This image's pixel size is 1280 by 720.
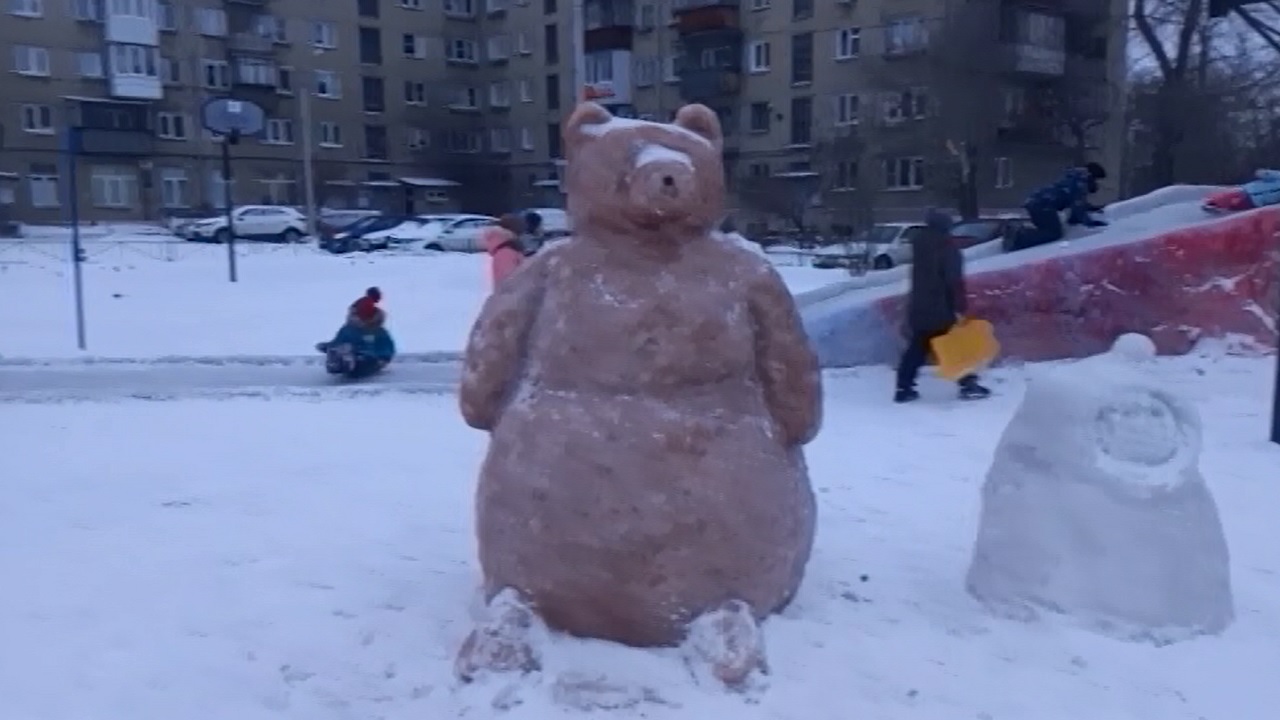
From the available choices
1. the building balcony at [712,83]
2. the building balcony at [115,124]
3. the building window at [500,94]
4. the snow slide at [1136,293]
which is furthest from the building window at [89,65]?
the snow slide at [1136,293]

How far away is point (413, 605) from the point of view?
5004mm

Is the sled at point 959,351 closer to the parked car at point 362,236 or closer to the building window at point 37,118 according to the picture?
the parked car at point 362,236

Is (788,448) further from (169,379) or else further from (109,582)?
(169,379)

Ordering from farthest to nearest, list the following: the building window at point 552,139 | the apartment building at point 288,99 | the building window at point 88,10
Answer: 1. the building window at point 552,139
2. the building window at point 88,10
3. the apartment building at point 288,99

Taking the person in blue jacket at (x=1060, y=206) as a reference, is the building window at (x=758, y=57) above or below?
above

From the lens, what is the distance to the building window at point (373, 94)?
53.5 m

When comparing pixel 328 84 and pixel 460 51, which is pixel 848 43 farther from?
pixel 328 84

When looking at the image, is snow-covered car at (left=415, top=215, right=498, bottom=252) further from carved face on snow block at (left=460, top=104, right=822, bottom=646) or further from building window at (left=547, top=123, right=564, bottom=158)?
carved face on snow block at (left=460, top=104, right=822, bottom=646)

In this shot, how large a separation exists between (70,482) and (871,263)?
19.4 meters

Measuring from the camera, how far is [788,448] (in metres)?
4.58

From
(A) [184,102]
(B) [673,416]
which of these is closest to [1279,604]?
(B) [673,416]

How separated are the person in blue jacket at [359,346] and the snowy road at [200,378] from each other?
0.17m

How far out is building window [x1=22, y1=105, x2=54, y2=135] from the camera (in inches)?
1801

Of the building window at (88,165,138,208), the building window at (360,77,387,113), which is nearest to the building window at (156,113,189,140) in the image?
the building window at (88,165,138,208)
